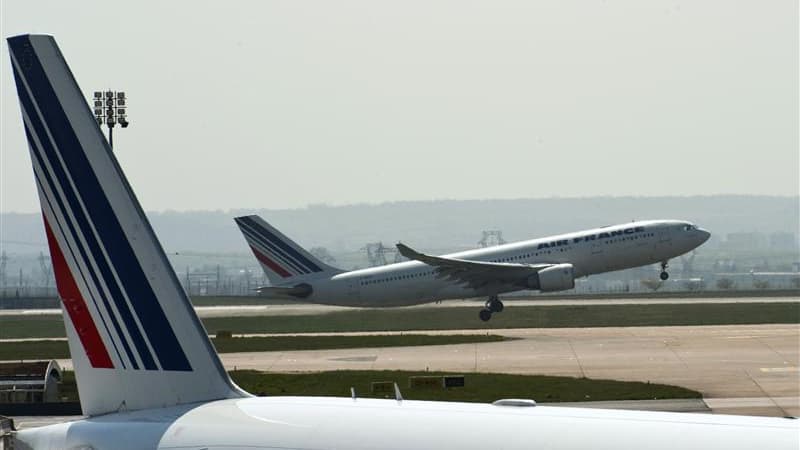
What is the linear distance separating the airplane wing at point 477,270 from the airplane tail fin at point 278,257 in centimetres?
589

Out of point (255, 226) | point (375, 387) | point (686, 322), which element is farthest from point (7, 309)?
point (375, 387)

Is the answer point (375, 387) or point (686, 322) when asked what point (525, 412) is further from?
point (686, 322)

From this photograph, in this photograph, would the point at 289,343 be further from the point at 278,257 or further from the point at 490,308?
the point at 490,308

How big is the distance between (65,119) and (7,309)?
10751cm

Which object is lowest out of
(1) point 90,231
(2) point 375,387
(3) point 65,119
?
(2) point 375,387

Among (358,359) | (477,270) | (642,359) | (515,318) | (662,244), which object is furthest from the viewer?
(515,318)

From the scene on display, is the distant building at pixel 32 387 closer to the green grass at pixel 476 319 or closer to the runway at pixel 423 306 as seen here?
the green grass at pixel 476 319

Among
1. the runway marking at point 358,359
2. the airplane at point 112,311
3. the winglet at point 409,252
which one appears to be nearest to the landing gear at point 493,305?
the winglet at point 409,252

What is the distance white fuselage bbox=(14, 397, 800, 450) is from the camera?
9039 mm

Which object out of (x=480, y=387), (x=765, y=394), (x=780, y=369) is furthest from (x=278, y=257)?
(x=765, y=394)

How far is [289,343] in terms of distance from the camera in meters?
57.0

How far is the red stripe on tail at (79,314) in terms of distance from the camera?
1205 cm

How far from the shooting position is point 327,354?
52.0 m

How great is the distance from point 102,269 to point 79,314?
46 centimetres
